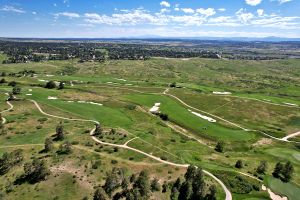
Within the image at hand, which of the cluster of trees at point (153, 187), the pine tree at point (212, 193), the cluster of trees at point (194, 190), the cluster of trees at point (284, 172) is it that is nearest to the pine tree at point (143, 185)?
the cluster of trees at point (153, 187)

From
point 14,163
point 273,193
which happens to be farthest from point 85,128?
point 273,193

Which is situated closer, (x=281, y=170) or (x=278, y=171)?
(x=281, y=170)

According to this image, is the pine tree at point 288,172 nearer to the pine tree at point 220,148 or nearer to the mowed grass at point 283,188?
the mowed grass at point 283,188

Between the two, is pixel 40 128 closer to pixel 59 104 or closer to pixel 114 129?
pixel 114 129

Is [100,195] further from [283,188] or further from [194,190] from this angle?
[283,188]

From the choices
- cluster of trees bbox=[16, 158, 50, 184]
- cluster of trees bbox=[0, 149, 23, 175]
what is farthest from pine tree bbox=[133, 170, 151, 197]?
cluster of trees bbox=[0, 149, 23, 175]

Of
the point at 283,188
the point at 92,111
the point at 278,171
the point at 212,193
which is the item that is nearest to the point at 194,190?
the point at 212,193

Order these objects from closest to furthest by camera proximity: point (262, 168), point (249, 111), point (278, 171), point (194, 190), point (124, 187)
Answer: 1. point (194, 190)
2. point (124, 187)
3. point (278, 171)
4. point (262, 168)
5. point (249, 111)
